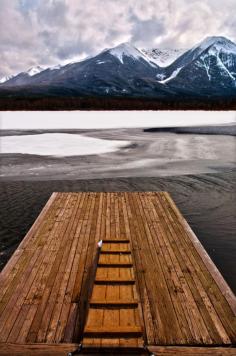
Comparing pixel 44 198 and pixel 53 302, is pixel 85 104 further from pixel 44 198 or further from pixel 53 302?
pixel 53 302

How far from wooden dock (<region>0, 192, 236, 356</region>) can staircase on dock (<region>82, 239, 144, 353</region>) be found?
0.01 meters

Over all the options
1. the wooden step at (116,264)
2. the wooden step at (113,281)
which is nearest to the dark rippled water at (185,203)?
the wooden step at (116,264)

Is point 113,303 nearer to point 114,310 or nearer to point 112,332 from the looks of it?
point 114,310

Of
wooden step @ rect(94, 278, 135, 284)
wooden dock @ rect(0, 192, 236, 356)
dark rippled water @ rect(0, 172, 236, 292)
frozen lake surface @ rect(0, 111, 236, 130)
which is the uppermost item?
wooden step @ rect(94, 278, 135, 284)

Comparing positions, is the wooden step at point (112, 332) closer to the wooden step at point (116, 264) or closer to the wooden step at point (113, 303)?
the wooden step at point (113, 303)

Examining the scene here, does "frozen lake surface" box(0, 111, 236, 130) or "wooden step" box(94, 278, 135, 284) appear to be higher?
"wooden step" box(94, 278, 135, 284)

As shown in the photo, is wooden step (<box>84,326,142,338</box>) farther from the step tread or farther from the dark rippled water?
the dark rippled water

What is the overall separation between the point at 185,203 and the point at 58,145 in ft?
42.0

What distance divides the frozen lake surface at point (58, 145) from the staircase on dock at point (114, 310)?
14200 millimetres

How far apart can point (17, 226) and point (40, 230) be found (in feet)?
5.16

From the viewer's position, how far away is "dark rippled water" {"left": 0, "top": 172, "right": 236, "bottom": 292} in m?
8.38

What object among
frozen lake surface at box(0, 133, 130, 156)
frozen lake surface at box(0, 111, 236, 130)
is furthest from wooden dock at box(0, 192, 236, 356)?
frozen lake surface at box(0, 111, 236, 130)

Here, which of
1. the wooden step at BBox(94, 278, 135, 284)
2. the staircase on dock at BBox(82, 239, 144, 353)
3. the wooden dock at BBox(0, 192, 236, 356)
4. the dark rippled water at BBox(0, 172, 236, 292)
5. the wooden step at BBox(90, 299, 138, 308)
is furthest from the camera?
the dark rippled water at BBox(0, 172, 236, 292)

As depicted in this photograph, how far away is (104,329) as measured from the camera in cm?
432
